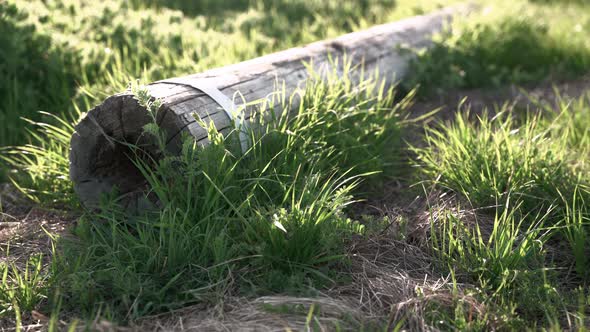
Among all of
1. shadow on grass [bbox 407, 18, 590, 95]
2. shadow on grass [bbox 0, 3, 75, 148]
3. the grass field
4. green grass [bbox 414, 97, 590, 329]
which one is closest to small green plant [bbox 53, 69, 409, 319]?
the grass field

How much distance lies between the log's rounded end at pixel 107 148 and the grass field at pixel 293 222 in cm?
12

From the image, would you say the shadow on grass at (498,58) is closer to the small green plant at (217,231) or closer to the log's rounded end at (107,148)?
the small green plant at (217,231)

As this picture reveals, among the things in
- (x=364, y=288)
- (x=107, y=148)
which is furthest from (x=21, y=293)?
(x=364, y=288)

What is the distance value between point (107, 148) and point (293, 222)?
3.64 ft

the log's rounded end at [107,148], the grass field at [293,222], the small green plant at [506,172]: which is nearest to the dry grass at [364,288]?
the grass field at [293,222]

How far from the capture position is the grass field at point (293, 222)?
2.29 metres

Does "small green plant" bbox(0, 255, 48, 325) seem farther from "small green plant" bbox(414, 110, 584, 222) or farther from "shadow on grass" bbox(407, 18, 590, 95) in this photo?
"shadow on grass" bbox(407, 18, 590, 95)

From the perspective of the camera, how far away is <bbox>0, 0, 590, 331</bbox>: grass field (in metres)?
2.29

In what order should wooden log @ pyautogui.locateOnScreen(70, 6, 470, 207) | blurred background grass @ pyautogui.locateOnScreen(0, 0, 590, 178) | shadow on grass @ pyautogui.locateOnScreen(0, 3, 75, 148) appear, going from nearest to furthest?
wooden log @ pyautogui.locateOnScreen(70, 6, 470, 207) < shadow on grass @ pyautogui.locateOnScreen(0, 3, 75, 148) < blurred background grass @ pyautogui.locateOnScreen(0, 0, 590, 178)

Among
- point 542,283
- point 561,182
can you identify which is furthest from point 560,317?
point 561,182

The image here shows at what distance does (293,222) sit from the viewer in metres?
2.46

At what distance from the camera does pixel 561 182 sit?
10.2ft

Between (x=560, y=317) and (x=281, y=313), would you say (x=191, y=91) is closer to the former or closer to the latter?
(x=281, y=313)

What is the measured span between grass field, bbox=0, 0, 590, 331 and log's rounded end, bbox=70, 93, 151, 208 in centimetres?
12
